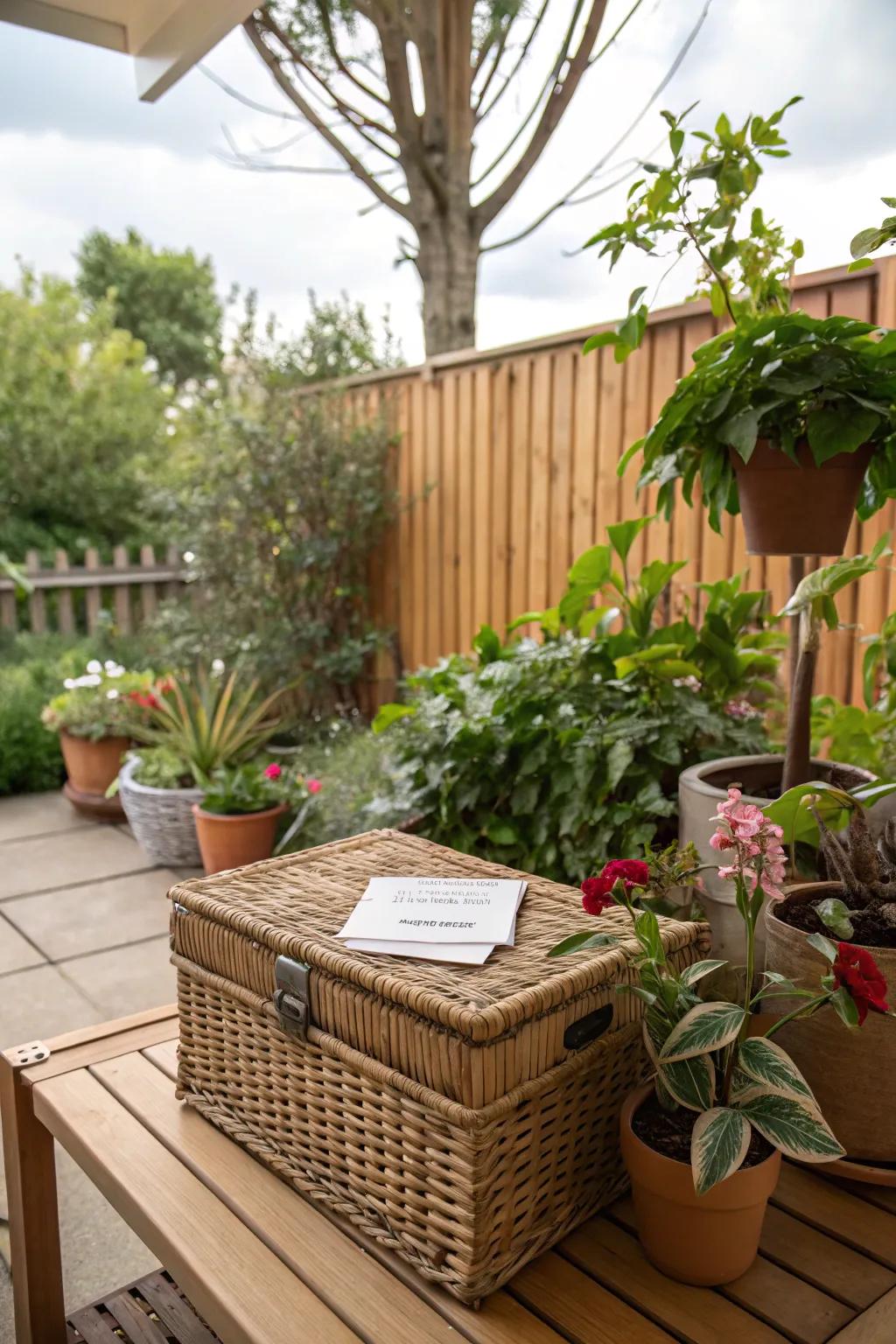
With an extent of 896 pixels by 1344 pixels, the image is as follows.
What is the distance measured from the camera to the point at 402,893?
1.11 m

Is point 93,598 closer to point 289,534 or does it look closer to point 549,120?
point 289,534

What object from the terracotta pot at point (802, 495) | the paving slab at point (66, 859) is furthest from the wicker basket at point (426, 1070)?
the paving slab at point (66, 859)

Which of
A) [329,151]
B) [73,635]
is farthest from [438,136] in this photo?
[73,635]

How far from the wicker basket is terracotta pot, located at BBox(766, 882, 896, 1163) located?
11cm

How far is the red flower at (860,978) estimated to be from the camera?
2.70 feet

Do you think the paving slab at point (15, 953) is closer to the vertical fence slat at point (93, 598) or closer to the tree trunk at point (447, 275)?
the vertical fence slat at point (93, 598)

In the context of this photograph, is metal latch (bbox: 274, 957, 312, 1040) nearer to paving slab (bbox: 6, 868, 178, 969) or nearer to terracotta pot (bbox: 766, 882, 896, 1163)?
terracotta pot (bbox: 766, 882, 896, 1163)

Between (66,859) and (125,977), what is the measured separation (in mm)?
1108

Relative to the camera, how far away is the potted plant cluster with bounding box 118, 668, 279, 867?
11.7 ft

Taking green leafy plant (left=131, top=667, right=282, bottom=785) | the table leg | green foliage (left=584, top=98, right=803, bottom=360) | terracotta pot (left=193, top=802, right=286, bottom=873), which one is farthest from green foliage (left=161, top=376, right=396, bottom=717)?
the table leg

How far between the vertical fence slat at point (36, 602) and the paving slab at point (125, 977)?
2734 mm

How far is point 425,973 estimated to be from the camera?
0.92 m

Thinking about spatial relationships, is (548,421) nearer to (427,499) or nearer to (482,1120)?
(427,499)

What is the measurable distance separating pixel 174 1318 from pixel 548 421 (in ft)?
9.49
